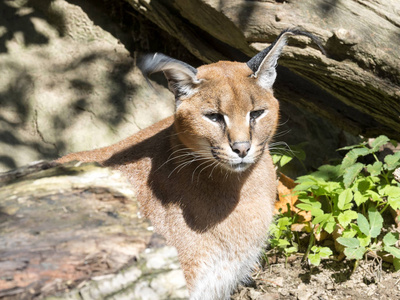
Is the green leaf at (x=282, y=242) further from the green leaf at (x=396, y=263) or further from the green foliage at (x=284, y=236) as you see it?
the green leaf at (x=396, y=263)

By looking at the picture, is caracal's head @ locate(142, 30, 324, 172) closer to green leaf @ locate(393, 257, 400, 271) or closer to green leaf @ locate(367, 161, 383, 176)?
green leaf @ locate(367, 161, 383, 176)

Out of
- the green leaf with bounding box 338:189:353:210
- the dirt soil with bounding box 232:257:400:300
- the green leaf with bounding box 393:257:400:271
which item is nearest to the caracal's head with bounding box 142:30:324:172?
the green leaf with bounding box 338:189:353:210

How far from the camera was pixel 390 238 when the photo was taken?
479 centimetres

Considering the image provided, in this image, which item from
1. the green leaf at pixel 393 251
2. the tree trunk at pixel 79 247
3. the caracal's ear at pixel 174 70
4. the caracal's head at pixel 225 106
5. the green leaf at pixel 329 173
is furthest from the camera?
the green leaf at pixel 329 173

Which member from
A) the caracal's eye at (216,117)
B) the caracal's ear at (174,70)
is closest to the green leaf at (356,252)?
the caracal's eye at (216,117)

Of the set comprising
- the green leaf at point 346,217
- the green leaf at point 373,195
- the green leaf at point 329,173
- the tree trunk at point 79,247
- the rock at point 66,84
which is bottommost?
the rock at point 66,84

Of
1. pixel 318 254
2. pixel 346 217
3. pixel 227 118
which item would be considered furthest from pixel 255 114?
pixel 318 254

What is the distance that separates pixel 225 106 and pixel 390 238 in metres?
2.23

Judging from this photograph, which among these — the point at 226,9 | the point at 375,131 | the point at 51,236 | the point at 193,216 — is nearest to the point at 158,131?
the point at 193,216

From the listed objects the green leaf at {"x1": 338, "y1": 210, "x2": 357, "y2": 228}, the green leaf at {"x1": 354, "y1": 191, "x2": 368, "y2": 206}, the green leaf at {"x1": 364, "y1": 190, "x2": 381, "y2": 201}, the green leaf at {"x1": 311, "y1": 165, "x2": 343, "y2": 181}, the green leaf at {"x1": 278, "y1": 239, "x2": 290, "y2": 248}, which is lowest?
the green leaf at {"x1": 278, "y1": 239, "x2": 290, "y2": 248}

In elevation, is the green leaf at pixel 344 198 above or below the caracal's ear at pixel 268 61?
below

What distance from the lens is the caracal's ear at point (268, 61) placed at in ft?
13.4

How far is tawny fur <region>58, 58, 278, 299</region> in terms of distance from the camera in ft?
13.1

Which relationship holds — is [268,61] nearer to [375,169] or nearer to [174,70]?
[174,70]
